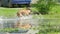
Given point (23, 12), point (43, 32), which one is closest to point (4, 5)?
point (23, 12)

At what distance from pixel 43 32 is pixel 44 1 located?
887 centimetres

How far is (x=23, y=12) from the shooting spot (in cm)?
1465

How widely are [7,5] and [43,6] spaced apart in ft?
16.8

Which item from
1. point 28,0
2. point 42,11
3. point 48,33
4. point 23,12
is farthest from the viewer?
point 28,0

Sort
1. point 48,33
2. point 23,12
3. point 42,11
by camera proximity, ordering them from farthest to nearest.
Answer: point 42,11 < point 23,12 < point 48,33

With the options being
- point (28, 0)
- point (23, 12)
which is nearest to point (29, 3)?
point (28, 0)

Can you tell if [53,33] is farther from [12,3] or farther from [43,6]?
[12,3]

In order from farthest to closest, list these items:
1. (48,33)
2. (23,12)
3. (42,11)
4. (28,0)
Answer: (28,0) < (42,11) < (23,12) < (48,33)

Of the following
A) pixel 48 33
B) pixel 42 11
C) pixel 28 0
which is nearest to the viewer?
pixel 48 33

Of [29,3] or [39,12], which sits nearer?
[39,12]

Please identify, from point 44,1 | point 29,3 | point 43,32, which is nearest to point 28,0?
point 29,3

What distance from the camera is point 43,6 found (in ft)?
56.7

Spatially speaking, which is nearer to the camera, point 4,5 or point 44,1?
point 44,1

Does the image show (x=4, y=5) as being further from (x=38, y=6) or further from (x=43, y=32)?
(x=43, y=32)
